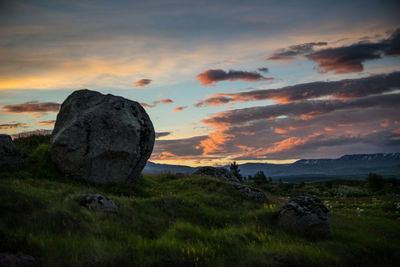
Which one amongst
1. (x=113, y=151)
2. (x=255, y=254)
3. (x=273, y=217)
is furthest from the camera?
(x=113, y=151)

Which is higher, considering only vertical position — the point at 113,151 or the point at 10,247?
the point at 113,151

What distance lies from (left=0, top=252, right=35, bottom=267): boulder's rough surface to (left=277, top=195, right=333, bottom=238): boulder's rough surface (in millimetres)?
11268

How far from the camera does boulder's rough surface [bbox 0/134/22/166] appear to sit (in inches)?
776

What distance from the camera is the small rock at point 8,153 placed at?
1970 centimetres

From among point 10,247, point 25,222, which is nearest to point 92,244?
point 10,247

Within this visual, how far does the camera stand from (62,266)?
26.7ft

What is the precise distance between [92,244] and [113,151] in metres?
11.9

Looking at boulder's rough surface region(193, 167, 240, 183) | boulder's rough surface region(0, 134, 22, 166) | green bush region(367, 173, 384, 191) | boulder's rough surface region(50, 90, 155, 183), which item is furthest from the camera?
green bush region(367, 173, 384, 191)

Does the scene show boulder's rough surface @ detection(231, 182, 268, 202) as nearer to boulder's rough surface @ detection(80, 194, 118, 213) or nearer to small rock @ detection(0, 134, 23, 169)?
boulder's rough surface @ detection(80, 194, 118, 213)

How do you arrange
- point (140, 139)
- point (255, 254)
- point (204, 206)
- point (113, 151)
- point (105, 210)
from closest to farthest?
point (255, 254) → point (105, 210) → point (204, 206) → point (113, 151) → point (140, 139)

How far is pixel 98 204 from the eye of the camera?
42.7ft

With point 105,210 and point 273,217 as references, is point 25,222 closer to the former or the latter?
point 105,210

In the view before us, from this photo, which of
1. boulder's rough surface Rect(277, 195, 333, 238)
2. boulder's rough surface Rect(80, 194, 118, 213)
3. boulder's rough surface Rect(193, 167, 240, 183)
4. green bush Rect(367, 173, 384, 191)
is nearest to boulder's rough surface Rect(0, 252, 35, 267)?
boulder's rough surface Rect(80, 194, 118, 213)

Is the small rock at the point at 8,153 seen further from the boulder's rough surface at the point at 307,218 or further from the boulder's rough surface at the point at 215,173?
the boulder's rough surface at the point at 307,218
